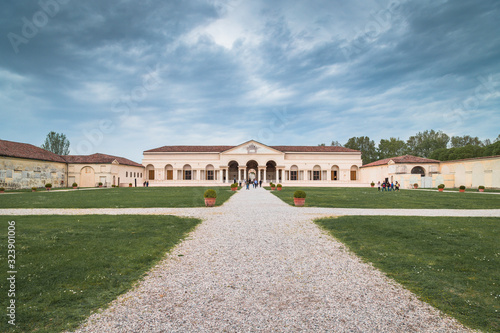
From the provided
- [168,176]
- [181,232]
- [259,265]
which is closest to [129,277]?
[259,265]

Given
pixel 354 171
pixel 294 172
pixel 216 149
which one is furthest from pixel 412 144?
pixel 216 149

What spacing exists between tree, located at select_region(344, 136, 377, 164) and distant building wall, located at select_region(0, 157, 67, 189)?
237ft

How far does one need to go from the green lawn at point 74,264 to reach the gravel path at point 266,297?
35 centimetres

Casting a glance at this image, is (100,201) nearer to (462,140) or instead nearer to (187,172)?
(187,172)

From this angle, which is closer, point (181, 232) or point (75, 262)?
point (75, 262)

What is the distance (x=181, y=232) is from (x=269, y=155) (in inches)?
1805

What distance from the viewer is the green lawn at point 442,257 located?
3654 millimetres

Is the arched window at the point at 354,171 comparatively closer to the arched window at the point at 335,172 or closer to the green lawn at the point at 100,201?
the arched window at the point at 335,172

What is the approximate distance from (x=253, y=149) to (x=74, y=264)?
4887 cm

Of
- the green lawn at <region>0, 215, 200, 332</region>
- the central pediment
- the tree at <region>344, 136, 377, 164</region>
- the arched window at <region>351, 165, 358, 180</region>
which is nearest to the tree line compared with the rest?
the tree at <region>344, 136, 377, 164</region>

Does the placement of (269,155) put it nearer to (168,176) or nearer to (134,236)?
(168,176)

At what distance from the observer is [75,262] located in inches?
204

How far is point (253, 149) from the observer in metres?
53.5

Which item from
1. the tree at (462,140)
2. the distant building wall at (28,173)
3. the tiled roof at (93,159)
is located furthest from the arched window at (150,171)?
the tree at (462,140)
